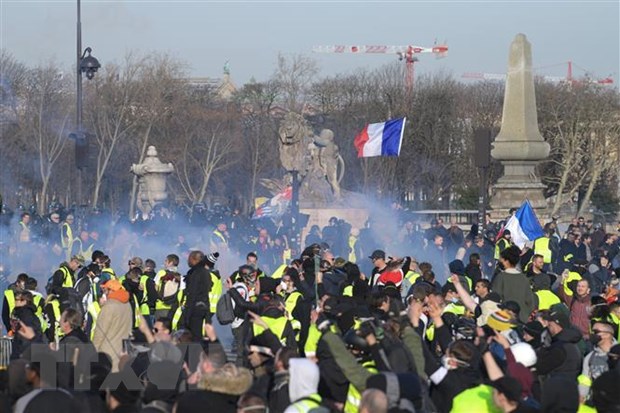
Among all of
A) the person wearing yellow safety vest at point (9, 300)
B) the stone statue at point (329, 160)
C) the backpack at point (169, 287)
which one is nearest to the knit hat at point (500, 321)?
the backpack at point (169, 287)

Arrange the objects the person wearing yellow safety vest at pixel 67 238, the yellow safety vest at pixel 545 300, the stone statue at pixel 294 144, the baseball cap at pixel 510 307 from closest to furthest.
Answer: the baseball cap at pixel 510 307, the yellow safety vest at pixel 545 300, the person wearing yellow safety vest at pixel 67 238, the stone statue at pixel 294 144

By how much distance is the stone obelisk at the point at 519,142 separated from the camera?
41.9 meters

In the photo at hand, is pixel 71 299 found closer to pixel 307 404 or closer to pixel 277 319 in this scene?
pixel 277 319

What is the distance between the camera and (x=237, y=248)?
113ft

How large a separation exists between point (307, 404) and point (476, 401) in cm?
115

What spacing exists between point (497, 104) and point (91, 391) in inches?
2897

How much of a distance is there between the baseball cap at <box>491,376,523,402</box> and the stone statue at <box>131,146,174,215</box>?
39.7 m

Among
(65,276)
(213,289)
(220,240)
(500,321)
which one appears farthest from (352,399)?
(220,240)

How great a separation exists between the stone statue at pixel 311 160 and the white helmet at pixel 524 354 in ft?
110

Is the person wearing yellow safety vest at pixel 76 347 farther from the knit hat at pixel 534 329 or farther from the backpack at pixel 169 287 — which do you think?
the backpack at pixel 169 287

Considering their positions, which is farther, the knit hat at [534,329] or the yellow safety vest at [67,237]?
the yellow safety vest at [67,237]

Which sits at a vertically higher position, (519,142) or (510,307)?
(519,142)

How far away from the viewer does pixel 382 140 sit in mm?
38812

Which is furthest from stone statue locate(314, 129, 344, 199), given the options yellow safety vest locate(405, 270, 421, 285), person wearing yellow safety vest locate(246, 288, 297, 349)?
person wearing yellow safety vest locate(246, 288, 297, 349)
